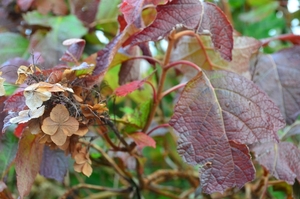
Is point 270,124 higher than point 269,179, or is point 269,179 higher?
point 270,124

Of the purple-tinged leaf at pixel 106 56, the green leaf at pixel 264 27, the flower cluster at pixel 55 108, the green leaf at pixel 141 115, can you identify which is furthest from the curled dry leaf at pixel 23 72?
the green leaf at pixel 264 27

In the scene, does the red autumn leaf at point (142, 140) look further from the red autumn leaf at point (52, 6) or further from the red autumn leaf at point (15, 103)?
the red autumn leaf at point (52, 6)

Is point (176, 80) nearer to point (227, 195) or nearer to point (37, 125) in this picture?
point (227, 195)

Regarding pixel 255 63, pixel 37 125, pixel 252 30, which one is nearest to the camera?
pixel 37 125

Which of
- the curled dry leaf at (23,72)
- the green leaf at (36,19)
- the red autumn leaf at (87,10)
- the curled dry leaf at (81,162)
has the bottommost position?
the curled dry leaf at (81,162)

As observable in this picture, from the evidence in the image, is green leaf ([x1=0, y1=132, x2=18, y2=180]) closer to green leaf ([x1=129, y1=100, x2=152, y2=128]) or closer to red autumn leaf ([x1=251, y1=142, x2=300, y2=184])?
green leaf ([x1=129, y1=100, x2=152, y2=128])

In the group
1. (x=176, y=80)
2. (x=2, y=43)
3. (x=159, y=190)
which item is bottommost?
(x=159, y=190)

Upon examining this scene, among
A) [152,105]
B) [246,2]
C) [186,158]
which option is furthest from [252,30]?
[186,158]
